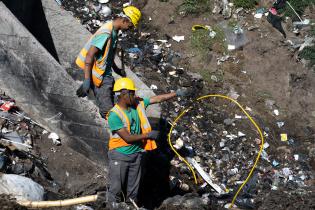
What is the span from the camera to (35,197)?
8.30m

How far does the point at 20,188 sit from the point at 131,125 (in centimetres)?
171

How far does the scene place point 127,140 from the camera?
7.71 metres

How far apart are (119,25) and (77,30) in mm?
2105

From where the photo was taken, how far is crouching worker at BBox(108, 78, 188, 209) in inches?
303

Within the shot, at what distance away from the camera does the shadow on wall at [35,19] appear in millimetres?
10445

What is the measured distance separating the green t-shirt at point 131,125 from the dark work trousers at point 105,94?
876 millimetres

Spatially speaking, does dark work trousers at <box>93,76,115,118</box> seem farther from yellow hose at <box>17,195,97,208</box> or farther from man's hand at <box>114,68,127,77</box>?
yellow hose at <box>17,195,97,208</box>

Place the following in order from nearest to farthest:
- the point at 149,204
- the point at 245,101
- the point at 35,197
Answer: the point at 35,197
the point at 149,204
the point at 245,101

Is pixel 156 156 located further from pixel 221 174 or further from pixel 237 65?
pixel 237 65

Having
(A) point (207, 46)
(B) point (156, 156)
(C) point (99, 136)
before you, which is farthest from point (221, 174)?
(A) point (207, 46)

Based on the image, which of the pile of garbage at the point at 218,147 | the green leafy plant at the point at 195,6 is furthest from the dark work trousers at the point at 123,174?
the green leafy plant at the point at 195,6

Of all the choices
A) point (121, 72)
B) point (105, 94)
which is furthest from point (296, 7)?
point (105, 94)

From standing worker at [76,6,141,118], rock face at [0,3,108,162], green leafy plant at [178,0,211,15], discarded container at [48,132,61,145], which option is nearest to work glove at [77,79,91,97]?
standing worker at [76,6,141,118]

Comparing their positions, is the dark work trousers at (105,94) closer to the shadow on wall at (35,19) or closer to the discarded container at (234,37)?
the shadow on wall at (35,19)
